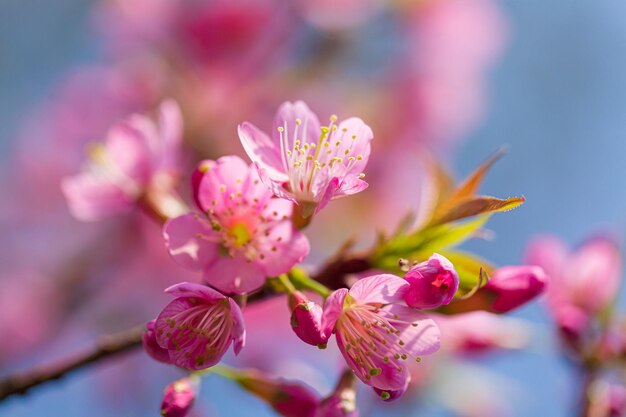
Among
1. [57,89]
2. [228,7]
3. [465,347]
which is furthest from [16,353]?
A: [465,347]

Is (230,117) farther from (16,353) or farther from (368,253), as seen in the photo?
(368,253)

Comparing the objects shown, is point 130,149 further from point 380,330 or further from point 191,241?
point 380,330

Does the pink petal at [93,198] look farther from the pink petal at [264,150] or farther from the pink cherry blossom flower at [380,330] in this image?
the pink cherry blossom flower at [380,330]

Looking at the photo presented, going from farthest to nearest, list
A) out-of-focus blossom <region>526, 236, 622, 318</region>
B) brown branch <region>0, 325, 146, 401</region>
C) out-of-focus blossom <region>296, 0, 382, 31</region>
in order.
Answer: out-of-focus blossom <region>296, 0, 382, 31</region> < out-of-focus blossom <region>526, 236, 622, 318</region> < brown branch <region>0, 325, 146, 401</region>

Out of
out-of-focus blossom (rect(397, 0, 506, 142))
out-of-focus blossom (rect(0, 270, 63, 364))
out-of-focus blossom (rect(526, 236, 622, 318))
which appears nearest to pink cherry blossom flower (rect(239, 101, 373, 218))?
out-of-focus blossom (rect(526, 236, 622, 318))

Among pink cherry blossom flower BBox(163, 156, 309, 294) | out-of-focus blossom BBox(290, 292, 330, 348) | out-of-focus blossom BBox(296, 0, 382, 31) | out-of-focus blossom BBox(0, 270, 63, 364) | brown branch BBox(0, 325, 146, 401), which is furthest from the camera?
out-of-focus blossom BBox(296, 0, 382, 31)

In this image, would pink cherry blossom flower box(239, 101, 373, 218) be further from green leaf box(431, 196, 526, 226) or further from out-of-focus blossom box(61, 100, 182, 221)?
out-of-focus blossom box(61, 100, 182, 221)
